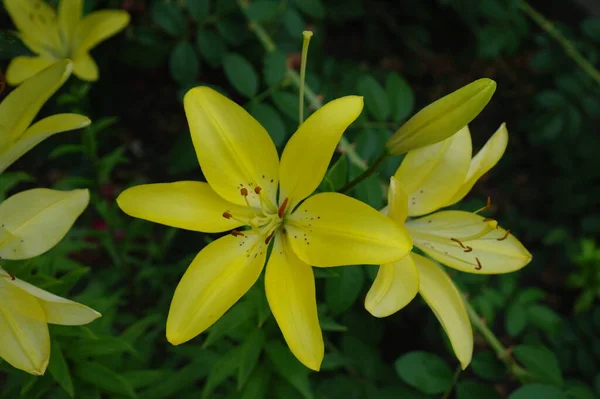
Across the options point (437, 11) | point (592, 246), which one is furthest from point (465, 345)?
point (437, 11)

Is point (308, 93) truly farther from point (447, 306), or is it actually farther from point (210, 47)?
point (447, 306)

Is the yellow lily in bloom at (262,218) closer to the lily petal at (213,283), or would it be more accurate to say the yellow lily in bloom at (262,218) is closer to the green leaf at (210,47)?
the lily petal at (213,283)

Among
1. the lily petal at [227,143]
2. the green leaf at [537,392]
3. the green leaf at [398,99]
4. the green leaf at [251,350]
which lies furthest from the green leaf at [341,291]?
the green leaf at [398,99]

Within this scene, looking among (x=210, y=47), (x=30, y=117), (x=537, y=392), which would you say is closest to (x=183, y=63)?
(x=210, y=47)

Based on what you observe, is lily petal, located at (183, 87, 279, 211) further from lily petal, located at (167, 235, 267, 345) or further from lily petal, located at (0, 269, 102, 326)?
lily petal, located at (0, 269, 102, 326)

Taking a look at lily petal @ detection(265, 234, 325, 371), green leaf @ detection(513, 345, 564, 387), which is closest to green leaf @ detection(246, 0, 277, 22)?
lily petal @ detection(265, 234, 325, 371)

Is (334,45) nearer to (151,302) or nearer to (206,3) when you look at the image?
(206,3)
